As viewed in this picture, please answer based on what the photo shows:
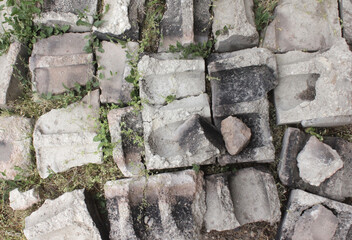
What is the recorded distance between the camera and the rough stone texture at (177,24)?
2.89 metres

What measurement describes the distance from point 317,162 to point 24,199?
266cm

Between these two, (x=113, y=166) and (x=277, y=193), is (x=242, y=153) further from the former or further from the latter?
(x=113, y=166)

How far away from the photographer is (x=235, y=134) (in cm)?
262

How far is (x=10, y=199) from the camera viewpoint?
3141 mm

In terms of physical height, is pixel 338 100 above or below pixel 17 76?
below

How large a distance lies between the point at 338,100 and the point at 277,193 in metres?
0.90

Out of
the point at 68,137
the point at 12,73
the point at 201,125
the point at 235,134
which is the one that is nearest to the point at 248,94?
the point at 235,134

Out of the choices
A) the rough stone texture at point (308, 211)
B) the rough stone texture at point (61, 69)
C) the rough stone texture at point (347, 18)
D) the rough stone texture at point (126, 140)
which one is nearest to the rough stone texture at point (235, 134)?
the rough stone texture at point (308, 211)

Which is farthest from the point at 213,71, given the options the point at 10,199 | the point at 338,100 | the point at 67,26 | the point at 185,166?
the point at 10,199

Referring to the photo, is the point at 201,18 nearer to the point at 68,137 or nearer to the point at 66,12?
the point at 66,12

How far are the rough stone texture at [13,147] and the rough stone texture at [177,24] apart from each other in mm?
1565

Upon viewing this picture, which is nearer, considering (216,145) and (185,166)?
(216,145)

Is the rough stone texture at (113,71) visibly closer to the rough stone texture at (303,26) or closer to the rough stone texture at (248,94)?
the rough stone texture at (248,94)

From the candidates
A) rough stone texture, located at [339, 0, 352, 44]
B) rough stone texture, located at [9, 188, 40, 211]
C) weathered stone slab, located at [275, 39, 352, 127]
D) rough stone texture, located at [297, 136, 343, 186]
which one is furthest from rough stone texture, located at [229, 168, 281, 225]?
rough stone texture, located at [9, 188, 40, 211]
